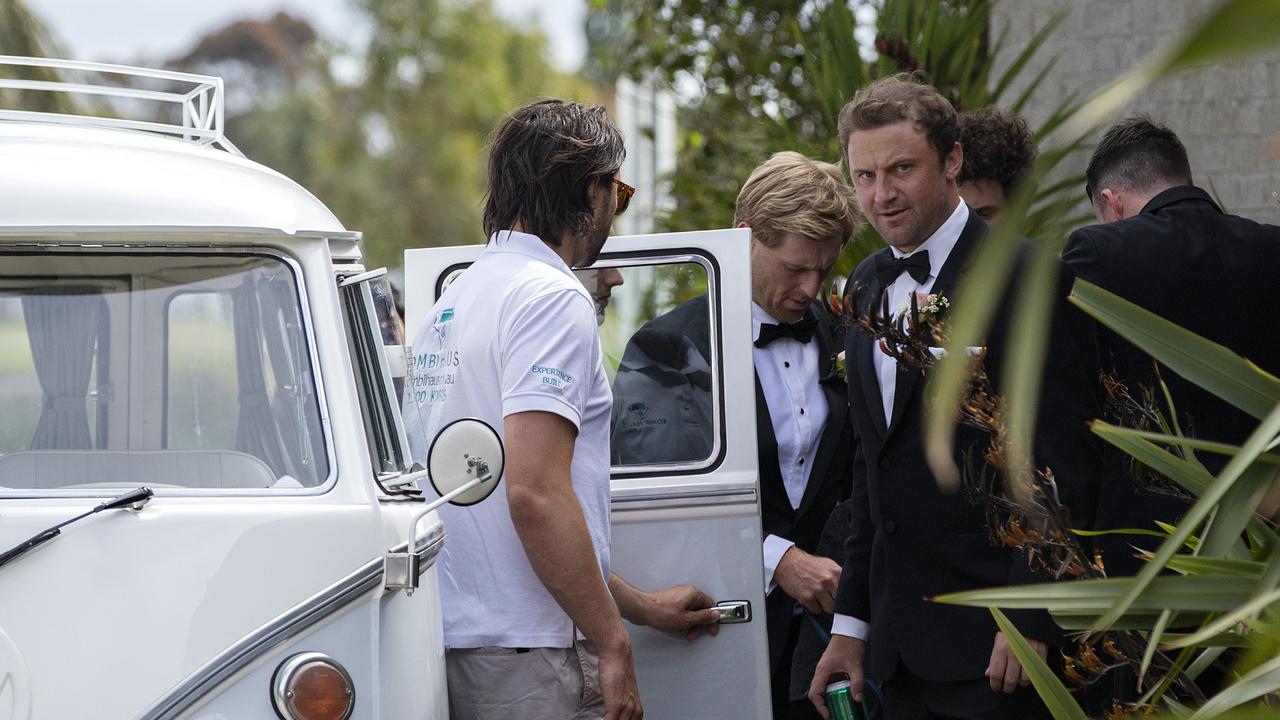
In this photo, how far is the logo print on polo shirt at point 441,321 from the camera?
3.06 metres

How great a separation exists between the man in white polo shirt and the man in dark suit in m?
0.75

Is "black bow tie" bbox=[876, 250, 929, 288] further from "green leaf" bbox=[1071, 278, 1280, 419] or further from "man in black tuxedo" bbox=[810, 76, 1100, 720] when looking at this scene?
"green leaf" bbox=[1071, 278, 1280, 419]

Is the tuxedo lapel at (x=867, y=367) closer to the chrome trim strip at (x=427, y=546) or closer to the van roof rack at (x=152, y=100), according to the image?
the chrome trim strip at (x=427, y=546)

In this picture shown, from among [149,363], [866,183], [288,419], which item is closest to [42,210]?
[149,363]

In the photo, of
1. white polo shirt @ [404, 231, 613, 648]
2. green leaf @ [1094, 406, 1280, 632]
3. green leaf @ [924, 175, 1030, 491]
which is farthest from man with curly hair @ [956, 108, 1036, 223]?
green leaf @ [924, 175, 1030, 491]

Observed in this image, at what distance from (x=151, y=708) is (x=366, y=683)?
401 millimetres

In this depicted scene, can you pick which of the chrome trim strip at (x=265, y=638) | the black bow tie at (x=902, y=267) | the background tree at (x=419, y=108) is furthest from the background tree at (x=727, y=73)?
the background tree at (x=419, y=108)

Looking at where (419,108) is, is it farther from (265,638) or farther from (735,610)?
(265,638)

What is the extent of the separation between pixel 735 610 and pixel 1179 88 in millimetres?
3704

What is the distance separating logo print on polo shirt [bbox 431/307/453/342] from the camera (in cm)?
306

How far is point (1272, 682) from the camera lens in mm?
1577

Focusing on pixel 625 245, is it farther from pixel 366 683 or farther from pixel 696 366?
pixel 366 683

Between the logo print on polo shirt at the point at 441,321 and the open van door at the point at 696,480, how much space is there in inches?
29.5

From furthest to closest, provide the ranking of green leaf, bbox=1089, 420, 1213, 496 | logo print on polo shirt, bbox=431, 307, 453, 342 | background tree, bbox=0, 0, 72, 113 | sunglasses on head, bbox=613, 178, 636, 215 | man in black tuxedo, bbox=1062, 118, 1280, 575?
1. background tree, bbox=0, 0, 72, 113
2. sunglasses on head, bbox=613, 178, 636, 215
3. man in black tuxedo, bbox=1062, 118, 1280, 575
4. logo print on polo shirt, bbox=431, 307, 453, 342
5. green leaf, bbox=1089, 420, 1213, 496
